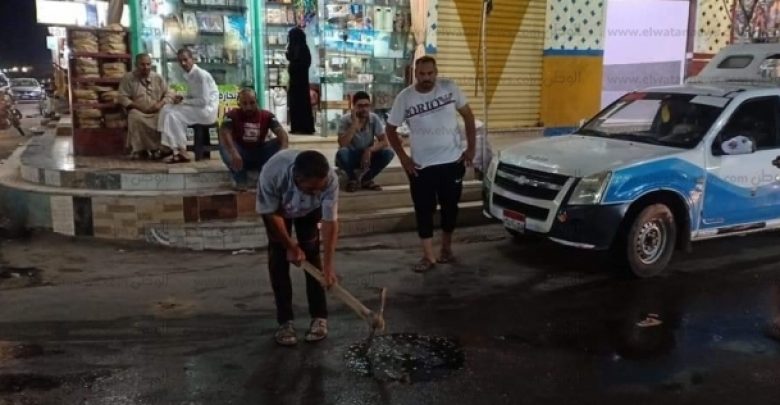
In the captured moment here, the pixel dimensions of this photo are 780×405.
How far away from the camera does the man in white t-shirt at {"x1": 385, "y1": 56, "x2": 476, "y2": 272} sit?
252 inches

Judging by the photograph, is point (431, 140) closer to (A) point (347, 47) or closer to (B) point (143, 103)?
(B) point (143, 103)

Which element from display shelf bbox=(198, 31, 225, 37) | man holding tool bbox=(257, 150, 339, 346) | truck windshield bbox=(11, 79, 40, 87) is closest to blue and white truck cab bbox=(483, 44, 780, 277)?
man holding tool bbox=(257, 150, 339, 346)

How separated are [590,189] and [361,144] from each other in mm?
2938

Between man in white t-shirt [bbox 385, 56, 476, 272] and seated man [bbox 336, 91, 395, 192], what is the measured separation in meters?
1.44

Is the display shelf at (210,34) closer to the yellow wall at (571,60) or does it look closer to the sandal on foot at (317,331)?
the yellow wall at (571,60)

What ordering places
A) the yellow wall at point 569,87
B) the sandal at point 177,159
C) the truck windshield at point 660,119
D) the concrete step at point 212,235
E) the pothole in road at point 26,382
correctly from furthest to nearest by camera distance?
the yellow wall at point 569,87, the sandal at point 177,159, the concrete step at point 212,235, the truck windshield at point 660,119, the pothole in road at point 26,382

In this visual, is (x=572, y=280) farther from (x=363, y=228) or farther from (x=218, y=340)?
(x=218, y=340)

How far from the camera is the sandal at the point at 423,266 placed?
663cm

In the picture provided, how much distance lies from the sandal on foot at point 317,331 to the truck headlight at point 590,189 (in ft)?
8.39

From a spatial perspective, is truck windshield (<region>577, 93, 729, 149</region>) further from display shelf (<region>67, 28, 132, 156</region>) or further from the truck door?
display shelf (<region>67, 28, 132, 156</region>)

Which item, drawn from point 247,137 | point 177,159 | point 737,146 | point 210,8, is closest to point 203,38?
point 210,8

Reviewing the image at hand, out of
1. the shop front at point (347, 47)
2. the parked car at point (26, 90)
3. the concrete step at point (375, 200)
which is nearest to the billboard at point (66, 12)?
the shop front at point (347, 47)

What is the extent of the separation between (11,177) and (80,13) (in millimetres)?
9241

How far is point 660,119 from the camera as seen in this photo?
7262 mm
